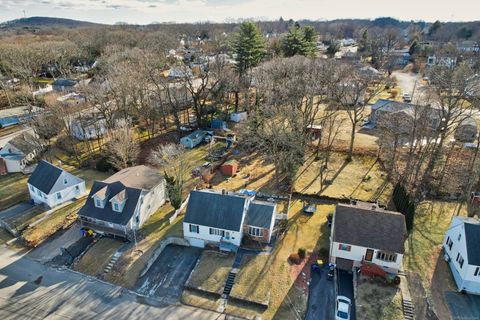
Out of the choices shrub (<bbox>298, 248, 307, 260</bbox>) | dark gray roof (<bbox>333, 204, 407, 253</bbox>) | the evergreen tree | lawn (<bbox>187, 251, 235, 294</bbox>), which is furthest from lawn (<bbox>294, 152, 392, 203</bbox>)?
the evergreen tree

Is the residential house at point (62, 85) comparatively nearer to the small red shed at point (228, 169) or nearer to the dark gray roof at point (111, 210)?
the small red shed at point (228, 169)

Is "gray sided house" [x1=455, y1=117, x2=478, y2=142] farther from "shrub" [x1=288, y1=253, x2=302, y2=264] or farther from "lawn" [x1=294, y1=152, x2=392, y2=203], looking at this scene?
"shrub" [x1=288, y1=253, x2=302, y2=264]

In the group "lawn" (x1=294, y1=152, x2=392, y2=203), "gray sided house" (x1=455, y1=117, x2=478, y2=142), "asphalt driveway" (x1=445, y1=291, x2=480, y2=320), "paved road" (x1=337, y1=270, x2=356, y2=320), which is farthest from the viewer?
"gray sided house" (x1=455, y1=117, x2=478, y2=142)

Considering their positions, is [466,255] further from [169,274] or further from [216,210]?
[169,274]

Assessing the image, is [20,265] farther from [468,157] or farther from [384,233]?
[468,157]

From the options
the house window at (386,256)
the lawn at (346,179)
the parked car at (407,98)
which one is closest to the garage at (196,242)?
the lawn at (346,179)

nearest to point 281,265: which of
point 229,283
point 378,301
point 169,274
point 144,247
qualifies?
point 229,283
